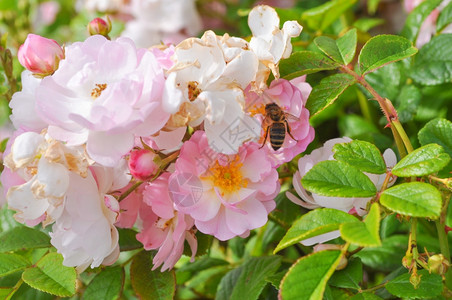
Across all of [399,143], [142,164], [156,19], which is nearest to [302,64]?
[399,143]

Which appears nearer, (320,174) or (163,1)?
(320,174)

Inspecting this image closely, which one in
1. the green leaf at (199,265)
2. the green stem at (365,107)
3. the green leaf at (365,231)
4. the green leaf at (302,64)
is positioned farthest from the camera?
the green stem at (365,107)

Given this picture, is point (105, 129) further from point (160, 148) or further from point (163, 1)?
point (163, 1)

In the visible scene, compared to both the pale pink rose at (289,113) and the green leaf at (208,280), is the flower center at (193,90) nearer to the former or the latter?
the pale pink rose at (289,113)

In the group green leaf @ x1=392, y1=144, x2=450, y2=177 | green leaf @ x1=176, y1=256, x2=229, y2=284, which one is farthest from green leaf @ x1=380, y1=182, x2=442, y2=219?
green leaf @ x1=176, y1=256, x2=229, y2=284

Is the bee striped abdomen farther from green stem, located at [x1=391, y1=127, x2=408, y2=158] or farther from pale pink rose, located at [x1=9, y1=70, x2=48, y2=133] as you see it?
pale pink rose, located at [x1=9, y1=70, x2=48, y2=133]

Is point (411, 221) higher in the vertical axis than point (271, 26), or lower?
lower

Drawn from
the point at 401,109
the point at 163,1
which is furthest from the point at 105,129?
the point at 163,1

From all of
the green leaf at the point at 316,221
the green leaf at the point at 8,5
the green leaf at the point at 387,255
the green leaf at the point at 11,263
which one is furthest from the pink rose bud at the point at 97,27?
the green leaf at the point at 8,5
